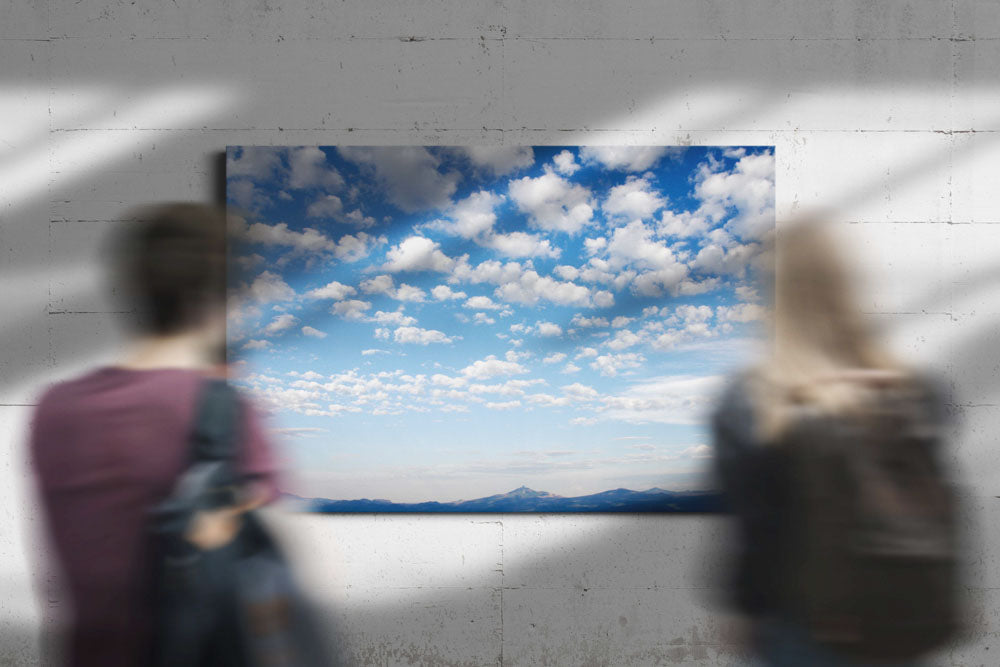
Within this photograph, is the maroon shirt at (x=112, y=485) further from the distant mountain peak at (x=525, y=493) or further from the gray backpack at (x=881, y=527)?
the distant mountain peak at (x=525, y=493)

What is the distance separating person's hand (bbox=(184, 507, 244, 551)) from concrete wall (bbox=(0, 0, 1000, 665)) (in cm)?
192

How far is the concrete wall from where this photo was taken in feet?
9.43

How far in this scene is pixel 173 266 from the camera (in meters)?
1.10

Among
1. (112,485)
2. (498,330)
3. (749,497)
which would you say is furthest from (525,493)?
(112,485)

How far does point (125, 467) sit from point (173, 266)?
0.33 meters

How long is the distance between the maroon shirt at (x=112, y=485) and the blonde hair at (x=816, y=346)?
869mm

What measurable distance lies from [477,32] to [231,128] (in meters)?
1.18

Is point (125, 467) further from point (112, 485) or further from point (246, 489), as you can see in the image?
point (246, 489)

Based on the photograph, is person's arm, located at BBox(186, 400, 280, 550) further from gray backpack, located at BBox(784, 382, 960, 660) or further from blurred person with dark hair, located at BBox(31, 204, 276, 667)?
gray backpack, located at BBox(784, 382, 960, 660)

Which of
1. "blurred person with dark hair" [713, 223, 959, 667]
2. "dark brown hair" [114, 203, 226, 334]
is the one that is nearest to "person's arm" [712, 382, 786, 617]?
"blurred person with dark hair" [713, 223, 959, 667]

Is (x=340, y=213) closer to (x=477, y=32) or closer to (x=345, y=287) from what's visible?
(x=345, y=287)

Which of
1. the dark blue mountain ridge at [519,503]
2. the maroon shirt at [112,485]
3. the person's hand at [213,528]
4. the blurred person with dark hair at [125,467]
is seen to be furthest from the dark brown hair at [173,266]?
the dark blue mountain ridge at [519,503]

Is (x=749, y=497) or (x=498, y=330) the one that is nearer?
(x=749, y=497)

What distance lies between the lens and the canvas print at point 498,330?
2.84 metres
